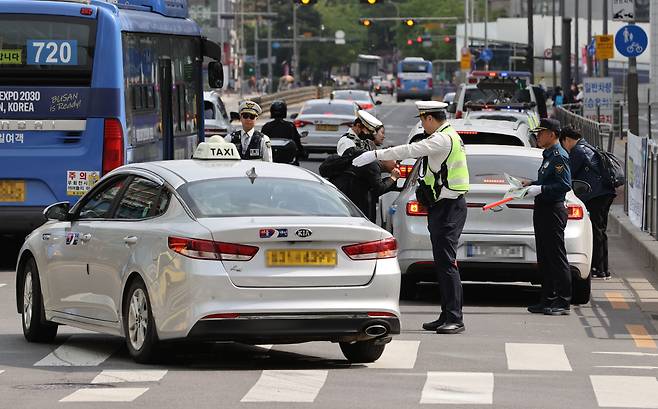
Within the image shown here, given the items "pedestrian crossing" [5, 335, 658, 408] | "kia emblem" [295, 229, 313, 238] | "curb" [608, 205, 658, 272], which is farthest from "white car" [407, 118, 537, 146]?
"kia emblem" [295, 229, 313, 238]

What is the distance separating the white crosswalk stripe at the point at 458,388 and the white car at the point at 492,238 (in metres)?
4.61

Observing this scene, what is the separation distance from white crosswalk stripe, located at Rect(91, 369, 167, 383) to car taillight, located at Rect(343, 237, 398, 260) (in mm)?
1362

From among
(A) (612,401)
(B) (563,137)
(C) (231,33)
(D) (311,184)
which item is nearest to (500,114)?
(B) (563,137)

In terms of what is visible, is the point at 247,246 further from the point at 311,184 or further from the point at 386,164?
the point at 386,164

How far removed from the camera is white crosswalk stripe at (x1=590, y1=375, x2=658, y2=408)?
32.6 feet

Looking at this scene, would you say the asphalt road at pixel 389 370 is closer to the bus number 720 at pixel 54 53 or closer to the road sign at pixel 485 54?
the bus number 720 at pixel 54 53

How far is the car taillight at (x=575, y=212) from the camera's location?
16047mm

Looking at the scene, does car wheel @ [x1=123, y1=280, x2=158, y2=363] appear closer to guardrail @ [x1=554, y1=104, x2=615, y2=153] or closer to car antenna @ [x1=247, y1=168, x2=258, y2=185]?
car antenna @ [x1=247, y1=168, x2=258, y2=185]

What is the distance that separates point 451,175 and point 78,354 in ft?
10.5

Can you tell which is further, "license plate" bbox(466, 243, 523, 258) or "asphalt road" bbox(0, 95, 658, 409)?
"license plate" bbox(466, 243, 523, 258)

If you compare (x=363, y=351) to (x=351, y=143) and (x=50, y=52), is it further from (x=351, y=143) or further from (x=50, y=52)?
(x=50, y=52)

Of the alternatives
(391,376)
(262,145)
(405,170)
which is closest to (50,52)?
(262,145)

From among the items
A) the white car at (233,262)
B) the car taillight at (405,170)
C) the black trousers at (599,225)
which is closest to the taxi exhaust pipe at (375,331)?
the white car at (233,262)

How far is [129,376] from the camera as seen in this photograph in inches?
431
